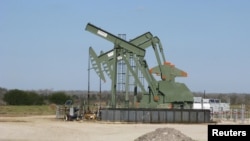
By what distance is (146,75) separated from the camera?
37.1 metres

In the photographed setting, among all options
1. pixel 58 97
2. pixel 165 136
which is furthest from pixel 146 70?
pixel 58 97

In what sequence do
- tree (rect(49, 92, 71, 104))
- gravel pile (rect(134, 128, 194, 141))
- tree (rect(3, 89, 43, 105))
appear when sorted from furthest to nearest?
1. tree (rect(3, 89, 43, 105))
2. tree (rect(49, 92, 71, 104))
3. gravel pile (rect(134, 128, 194, 141))

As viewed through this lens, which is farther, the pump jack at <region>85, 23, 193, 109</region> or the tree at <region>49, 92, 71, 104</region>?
the tree at <region>49, 92, 71, 104</region>

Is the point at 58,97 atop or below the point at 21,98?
atop

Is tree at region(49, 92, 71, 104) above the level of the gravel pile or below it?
above

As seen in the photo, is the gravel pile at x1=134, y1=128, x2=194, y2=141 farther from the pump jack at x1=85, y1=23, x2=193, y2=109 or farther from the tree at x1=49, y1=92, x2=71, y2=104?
the tree at x1=49, y1=92, x2=71, y2=104

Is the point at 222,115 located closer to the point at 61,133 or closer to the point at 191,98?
the point at 191,98

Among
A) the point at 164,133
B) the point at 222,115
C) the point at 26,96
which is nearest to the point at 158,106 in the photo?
the point at 222,115

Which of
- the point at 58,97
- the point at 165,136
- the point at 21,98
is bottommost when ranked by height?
the point at 165,136

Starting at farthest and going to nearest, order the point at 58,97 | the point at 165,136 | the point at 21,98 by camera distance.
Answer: the point at 58,97 < the point at 21,98 < the point at 165,136

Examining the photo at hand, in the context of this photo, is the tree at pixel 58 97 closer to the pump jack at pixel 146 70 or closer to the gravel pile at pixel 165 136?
the pump jack at pixel 146 70

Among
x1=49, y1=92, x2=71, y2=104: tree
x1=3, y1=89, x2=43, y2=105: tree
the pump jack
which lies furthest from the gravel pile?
x1=3, y1=89, x2=43, y2=105: tree

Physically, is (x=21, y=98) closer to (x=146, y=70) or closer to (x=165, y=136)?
(x=146, y=70)

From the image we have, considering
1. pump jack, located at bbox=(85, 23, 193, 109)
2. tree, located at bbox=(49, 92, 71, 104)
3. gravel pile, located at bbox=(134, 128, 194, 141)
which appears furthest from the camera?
tree, located at bbox=(49, 92, 71, 104)
